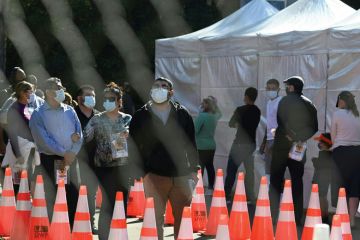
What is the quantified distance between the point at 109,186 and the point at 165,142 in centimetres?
94

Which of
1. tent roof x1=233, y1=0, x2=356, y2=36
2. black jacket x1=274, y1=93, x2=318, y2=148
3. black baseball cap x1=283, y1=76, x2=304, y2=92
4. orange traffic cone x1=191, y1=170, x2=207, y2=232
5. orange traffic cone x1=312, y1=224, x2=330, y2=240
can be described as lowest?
orange traffic cone x1=191, y1=170, x2=207, y2=232

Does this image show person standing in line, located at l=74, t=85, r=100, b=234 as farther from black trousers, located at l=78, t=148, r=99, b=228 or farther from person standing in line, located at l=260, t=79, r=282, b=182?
person standing in line, located at l=260, t=79, r=282, b=182

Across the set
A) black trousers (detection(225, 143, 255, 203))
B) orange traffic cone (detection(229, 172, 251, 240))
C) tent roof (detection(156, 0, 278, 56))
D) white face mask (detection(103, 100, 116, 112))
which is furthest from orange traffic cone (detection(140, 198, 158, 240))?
tent roof (detection(156, 0, 278, 56))

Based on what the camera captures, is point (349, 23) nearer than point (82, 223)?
No

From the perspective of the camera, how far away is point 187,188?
650 cm

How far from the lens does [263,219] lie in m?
7.43

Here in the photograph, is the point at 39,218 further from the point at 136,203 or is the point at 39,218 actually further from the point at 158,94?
the point at 136,203

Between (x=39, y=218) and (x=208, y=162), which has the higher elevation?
(x=208, y=162)

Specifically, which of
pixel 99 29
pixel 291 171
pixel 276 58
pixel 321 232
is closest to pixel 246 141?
pixel 276 58

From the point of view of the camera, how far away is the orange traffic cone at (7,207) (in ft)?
26.0

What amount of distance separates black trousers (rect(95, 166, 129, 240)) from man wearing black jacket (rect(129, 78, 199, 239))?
0.49 metres

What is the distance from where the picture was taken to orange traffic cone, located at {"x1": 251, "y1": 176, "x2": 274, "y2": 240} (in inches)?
291

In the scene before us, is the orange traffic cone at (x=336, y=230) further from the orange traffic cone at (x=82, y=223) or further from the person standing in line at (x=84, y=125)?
the person standing in line at (x=84, y=125)

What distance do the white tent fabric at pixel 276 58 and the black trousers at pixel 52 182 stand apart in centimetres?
359
